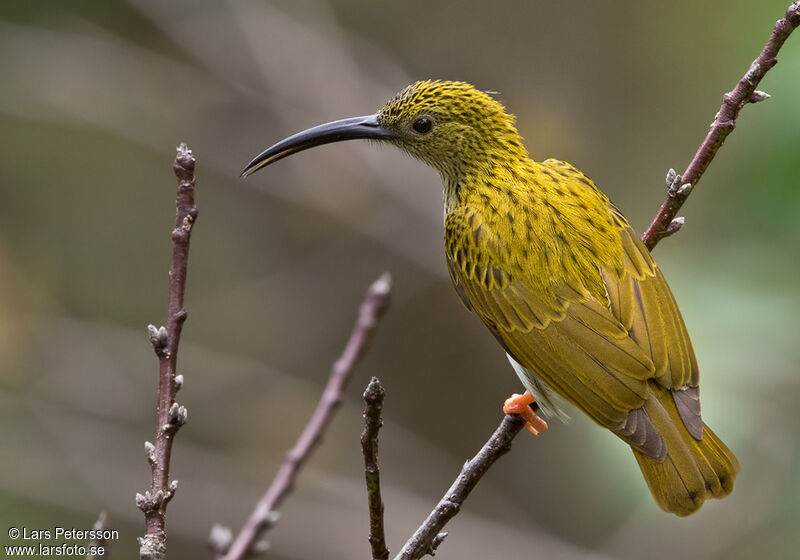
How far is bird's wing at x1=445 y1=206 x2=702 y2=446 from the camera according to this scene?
3.70 metres

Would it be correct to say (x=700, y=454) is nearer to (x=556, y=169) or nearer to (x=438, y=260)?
(x=556, y=169)

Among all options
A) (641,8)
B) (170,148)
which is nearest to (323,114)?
(170,148)

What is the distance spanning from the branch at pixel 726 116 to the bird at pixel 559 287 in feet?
1.22

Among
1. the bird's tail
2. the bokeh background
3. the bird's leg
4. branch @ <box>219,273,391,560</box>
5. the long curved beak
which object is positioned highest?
the bokeh background

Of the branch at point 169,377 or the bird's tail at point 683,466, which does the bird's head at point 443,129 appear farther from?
the branch at point 169,377

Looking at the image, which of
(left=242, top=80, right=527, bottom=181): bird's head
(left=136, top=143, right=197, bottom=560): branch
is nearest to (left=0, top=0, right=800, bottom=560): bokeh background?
(left=242, top=80, right=527, bottom=181): bird's head

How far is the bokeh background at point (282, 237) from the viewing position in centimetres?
633

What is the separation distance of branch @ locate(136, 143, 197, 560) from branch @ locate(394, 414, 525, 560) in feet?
2.35

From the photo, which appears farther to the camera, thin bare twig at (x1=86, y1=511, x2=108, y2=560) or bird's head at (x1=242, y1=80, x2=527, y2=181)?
bird's head at (x1=242, y1=80, x2=527, y2=181)

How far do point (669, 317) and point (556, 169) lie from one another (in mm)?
892

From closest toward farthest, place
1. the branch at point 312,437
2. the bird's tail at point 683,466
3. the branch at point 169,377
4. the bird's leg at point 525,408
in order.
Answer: the branch at point 312,437
the branch at point 169,377
the bird's tail at point 683,466
the bird's leg at point 525,408

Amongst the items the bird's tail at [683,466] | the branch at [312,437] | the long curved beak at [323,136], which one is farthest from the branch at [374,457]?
the long curved beak at [323,136]

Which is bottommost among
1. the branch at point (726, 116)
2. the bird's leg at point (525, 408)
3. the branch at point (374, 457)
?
the branch at point (374, 457)

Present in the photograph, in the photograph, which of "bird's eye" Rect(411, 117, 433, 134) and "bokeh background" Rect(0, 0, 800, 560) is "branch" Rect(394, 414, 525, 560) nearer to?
"bird's eye" Rect(411, 117, 433, 134)
